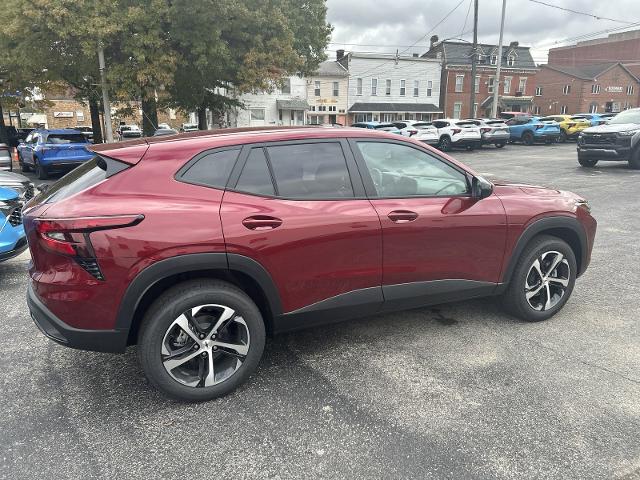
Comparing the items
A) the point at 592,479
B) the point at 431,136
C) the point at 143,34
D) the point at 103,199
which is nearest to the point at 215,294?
the point at 103,199

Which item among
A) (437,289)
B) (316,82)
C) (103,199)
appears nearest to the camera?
(103,199)

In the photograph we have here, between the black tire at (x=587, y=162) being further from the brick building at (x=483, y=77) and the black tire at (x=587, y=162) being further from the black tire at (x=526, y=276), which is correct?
the brick building at (x=483, y=77)

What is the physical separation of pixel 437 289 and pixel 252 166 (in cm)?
164

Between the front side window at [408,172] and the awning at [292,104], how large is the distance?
Answer: 127 ft

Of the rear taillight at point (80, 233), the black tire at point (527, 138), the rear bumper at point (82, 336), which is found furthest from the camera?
the black tire at point (527, 138)

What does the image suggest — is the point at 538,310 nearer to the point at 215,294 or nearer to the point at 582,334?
the point at 582,334

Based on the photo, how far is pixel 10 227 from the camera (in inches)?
199

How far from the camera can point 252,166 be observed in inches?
117

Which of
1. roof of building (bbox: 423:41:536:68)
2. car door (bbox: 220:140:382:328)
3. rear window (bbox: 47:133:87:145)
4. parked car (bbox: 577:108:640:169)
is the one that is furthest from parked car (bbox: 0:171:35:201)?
roof of building (bbox: 423:41:536:68)

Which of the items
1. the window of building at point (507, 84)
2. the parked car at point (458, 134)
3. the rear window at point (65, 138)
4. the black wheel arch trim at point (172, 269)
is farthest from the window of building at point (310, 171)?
the window of building at point (507, 84)

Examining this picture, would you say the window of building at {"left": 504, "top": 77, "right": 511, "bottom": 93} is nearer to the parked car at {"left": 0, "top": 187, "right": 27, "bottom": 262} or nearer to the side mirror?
the side mirror

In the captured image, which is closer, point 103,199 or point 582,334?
point 103,199

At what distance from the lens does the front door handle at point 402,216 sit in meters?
3.17

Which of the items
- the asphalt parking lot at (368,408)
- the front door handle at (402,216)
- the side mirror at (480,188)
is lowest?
the asphalt parking lot at (368,408)
